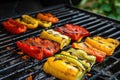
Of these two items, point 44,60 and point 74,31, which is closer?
point 44,60

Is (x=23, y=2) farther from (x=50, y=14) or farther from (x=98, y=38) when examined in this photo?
(x=98, y=38)

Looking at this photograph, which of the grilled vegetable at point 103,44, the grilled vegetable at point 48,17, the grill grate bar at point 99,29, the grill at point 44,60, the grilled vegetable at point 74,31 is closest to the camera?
the grill at point 44,60

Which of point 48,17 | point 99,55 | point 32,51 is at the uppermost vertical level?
point 48,17

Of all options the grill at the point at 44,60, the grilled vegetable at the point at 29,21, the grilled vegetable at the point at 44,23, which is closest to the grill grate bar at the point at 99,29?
the grill at the point at 44,60

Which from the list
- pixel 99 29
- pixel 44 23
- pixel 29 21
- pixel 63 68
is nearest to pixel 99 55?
pixel 63 68

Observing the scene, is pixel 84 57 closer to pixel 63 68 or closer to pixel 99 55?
pixel 99 55

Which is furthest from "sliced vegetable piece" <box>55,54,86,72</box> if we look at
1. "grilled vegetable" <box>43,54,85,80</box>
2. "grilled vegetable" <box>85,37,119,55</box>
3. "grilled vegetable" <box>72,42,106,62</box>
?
"grilled vegetable" <box>85,37,119,55</box>

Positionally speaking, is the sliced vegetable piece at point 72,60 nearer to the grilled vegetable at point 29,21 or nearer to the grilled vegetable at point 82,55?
the grilled vegetable at point 82,55
